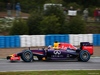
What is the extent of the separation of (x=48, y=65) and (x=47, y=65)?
0.05 meters

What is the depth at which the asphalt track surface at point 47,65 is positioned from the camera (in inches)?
551

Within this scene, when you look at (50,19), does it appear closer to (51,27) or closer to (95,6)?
(51,27)

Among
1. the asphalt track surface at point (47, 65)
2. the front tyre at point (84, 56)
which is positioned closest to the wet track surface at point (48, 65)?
the asphalt track surface at point (47, 65)

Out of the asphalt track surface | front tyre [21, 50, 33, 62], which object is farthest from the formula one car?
the asphalt track surface

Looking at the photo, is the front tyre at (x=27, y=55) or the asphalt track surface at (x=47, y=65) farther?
the front tyre at (x=27, y=55)

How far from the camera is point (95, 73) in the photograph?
42.4 ft

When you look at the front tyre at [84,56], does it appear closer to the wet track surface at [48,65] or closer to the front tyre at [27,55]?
the wet track surface at [48,65]

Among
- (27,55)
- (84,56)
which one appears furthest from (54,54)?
(84,56)

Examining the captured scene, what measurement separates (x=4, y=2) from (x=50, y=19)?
56.5ft

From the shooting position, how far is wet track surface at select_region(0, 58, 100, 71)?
14016 mm

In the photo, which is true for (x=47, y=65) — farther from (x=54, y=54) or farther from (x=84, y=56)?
(x=84, y=56)

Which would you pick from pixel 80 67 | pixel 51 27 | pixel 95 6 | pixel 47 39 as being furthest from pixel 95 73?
pixel 95 6

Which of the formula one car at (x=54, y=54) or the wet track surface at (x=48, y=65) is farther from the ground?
the formula one car at (x=54, y=54)

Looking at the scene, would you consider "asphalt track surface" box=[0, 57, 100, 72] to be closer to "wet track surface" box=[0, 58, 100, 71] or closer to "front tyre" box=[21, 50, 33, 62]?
"wet track surface" box=[0, 58, 100, 71]
